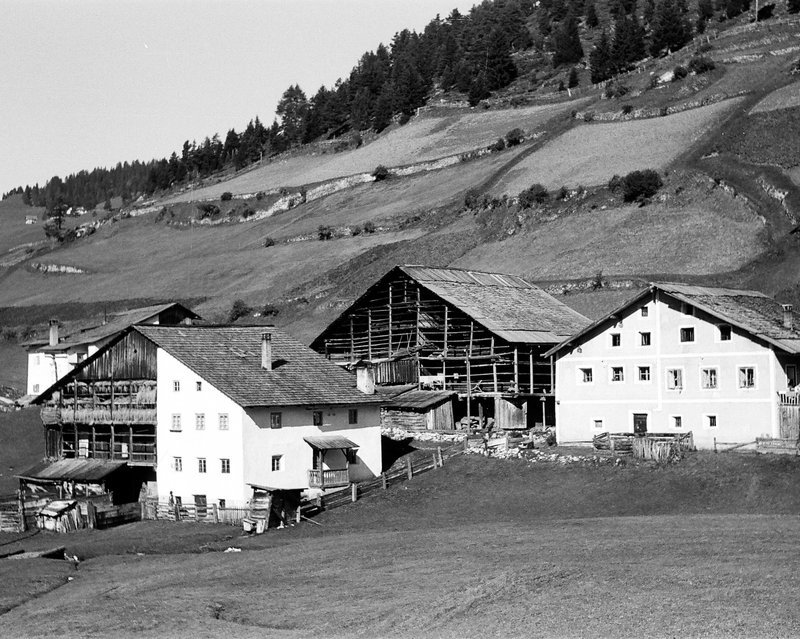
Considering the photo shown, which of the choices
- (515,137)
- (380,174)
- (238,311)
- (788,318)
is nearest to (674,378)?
(788,318)

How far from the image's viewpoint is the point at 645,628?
96.9 feet

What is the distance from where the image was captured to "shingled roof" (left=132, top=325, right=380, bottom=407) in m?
60.9

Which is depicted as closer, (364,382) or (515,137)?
(364,382)

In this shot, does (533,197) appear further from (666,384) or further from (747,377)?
(747,377)

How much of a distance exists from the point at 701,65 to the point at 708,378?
122 meters

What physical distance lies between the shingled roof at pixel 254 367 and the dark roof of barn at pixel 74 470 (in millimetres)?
6662

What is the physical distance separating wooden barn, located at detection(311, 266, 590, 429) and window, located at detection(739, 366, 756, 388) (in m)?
20.0

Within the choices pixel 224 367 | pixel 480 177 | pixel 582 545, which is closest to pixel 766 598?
pixel 582 545

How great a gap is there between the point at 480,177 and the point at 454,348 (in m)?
83.8

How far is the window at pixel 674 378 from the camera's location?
62000mm

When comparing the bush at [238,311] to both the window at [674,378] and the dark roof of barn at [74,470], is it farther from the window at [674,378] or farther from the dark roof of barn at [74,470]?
the window at [674,378]

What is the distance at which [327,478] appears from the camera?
6075 cm

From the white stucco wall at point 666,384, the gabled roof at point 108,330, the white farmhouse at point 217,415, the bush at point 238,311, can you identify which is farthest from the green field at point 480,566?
the bush at point 238,311

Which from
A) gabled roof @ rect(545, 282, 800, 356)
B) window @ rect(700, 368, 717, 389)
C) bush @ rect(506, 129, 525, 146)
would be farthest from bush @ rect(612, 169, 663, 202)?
window @ rect(700, 368, 717, 389)
